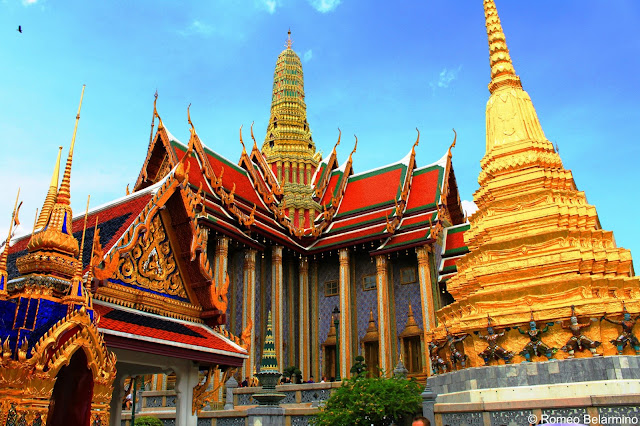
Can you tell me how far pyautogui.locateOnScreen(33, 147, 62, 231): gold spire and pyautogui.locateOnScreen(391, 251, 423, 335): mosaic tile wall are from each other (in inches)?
595

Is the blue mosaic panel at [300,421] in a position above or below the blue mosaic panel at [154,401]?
below

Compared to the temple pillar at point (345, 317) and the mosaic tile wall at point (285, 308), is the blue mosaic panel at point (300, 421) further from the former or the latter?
the mosaic tile wall at point (285, 308)

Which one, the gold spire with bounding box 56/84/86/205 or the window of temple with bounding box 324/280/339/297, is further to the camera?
the window of temple with bounding box 324/280/339/297

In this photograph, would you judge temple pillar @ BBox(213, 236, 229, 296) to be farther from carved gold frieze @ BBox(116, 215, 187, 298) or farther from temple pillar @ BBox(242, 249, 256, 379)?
carved gold frieze @ BBox(116, 215, 187, 298)

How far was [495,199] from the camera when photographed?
509 inches

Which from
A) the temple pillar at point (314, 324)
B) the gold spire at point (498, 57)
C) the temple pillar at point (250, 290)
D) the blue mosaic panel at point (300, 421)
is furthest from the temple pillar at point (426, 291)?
the blue mosaic panel at point (300, 421)

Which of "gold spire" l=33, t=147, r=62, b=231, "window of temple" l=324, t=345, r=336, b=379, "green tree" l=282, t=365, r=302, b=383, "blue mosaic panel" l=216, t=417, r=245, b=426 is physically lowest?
"blue mosaic panel" l=216, t=417, r=245, b=426

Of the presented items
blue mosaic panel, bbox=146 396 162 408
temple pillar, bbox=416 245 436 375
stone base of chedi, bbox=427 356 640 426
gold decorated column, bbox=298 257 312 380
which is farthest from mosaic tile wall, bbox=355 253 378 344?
blue mosaic panel, bbox=146 396 162 408

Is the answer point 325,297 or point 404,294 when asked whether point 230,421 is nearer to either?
point 404,294

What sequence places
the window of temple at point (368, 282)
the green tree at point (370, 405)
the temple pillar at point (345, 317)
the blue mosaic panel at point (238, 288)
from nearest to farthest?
the green tree at point (370, 405) → the blue mosaic panel at point (238, 288) → the temple pillar at point (345, 317) → the window of temple at point (368, 282)

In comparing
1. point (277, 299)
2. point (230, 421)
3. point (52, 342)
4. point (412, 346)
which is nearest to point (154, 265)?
point (52, 342)

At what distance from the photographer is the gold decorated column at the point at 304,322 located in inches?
741

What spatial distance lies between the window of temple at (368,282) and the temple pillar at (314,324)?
1817 mm

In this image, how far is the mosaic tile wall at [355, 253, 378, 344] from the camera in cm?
1914
